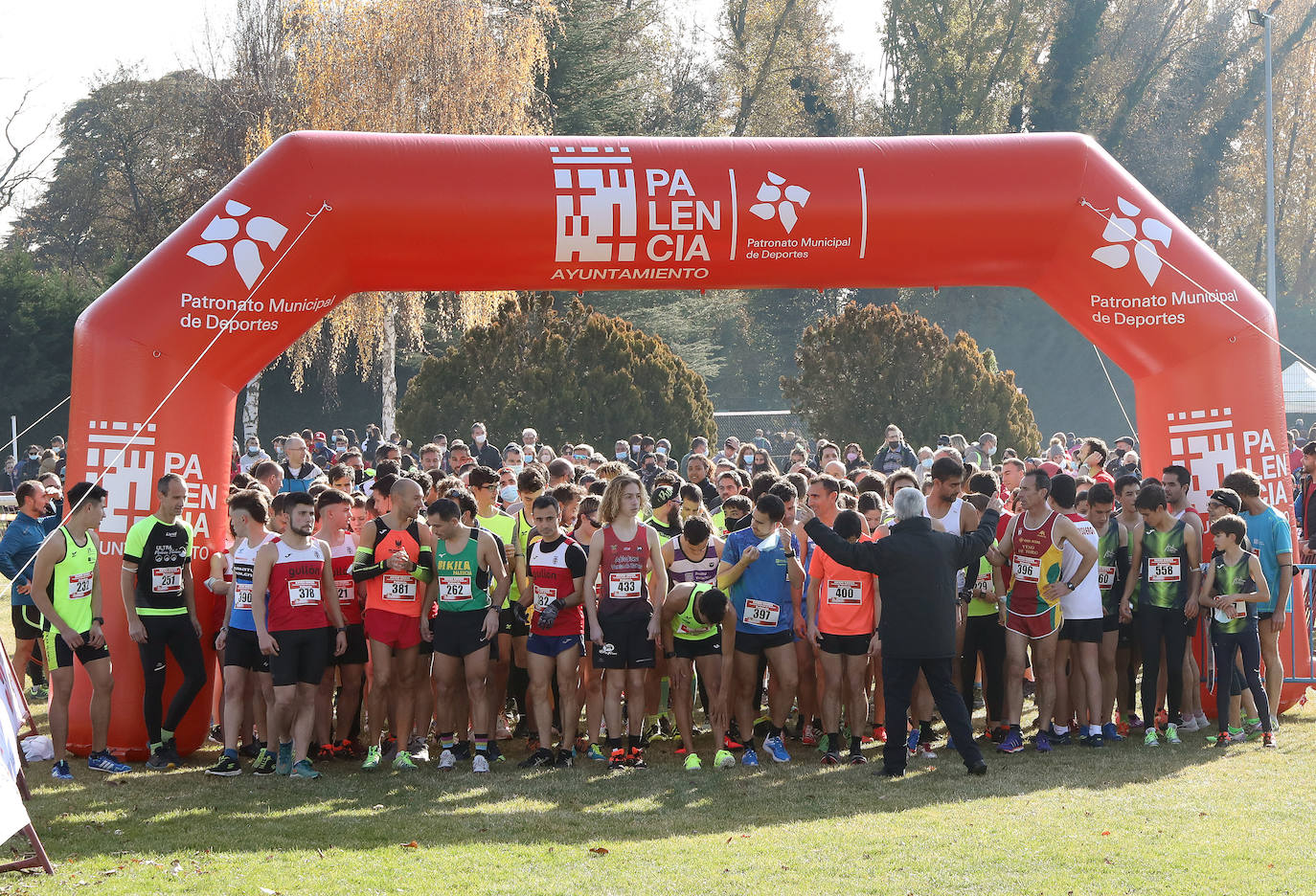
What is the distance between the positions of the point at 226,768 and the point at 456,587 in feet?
6.00

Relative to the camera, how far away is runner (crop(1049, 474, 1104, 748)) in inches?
325

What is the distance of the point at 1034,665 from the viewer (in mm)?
8492

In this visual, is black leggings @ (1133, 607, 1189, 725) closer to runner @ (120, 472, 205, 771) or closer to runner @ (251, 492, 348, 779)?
runner @ (251, 492, 348, 779)

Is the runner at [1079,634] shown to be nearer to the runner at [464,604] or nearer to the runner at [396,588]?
the runner at [464,604]

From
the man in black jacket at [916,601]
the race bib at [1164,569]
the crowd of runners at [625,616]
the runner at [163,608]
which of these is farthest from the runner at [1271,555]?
the runner at [163,608]

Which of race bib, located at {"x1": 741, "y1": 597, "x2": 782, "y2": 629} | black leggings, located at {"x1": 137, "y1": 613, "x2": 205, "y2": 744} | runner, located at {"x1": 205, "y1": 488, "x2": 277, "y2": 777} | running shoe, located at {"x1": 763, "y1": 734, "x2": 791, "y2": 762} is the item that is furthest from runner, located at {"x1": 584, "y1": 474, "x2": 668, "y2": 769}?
black leggings, located at {"x1": 137, "y1": 613, "x2": 205, "y2": 744}

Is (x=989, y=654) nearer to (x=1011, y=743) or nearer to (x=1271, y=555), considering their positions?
(x=1011, y=743)

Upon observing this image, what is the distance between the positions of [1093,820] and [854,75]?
4431 centimetres

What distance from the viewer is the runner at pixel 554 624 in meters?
7.93

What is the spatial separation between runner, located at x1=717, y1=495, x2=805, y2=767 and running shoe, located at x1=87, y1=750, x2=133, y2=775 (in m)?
3.94

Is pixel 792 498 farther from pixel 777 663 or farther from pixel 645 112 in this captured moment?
pixel 645 112

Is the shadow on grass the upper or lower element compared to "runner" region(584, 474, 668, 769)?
lower


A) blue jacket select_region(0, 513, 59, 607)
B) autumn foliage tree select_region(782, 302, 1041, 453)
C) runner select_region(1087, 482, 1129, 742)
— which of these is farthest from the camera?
autumn foliage tree select_region(782, 302, 1041, 453)

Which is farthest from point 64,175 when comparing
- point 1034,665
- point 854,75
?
point 1034,665
